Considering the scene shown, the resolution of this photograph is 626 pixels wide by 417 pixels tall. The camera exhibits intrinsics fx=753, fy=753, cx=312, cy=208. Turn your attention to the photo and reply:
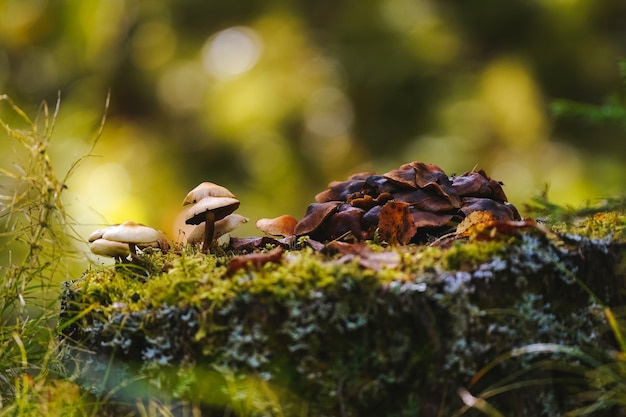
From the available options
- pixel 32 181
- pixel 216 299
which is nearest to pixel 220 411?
pixel 216 299

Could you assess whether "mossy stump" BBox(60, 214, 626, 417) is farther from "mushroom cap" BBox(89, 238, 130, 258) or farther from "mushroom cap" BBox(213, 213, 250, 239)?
"mushroom cap" BBox(213, 213, 250, 239)

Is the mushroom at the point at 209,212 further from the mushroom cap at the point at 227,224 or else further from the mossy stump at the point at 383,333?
the mossy stump at the point at 383,333

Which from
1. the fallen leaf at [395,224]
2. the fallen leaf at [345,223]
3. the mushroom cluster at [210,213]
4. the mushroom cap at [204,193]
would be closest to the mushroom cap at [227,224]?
the mushroom cluster at [210,213]

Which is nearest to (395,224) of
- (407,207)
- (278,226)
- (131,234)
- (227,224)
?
(407,207)

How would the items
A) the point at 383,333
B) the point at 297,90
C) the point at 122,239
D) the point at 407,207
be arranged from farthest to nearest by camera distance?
1. the point at 297,90
2. the point at 407,207
3. the point at 122,239
4. the point at 383,333

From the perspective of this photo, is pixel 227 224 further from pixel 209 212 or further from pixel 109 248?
pixel 109 248

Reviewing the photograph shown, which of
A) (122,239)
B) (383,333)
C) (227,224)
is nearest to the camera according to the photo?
(383,333)
